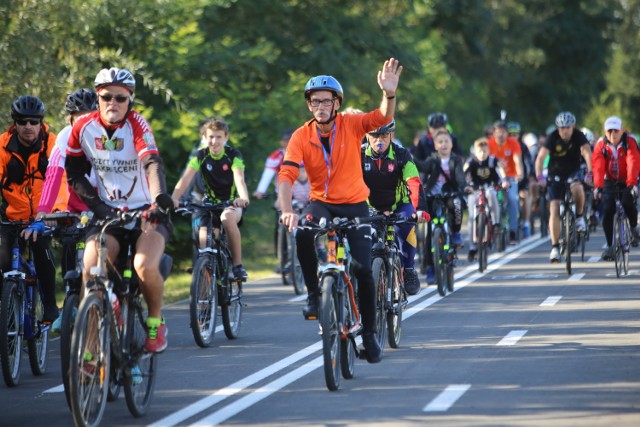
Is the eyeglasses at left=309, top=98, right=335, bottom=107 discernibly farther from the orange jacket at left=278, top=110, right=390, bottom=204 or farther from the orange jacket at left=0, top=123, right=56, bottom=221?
the orange jacket at left=0, top=123, right=56, bottom=221

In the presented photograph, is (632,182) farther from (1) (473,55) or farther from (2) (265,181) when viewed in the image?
(1) (473,55)

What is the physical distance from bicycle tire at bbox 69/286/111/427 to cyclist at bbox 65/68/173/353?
1.69ft

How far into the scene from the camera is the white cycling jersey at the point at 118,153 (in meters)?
8.84

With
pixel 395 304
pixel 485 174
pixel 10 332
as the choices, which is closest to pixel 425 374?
pixel 395 304

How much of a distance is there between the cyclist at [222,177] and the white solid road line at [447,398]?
3.77 m

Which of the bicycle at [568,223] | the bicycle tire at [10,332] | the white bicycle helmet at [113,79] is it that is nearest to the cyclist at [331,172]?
the white bicycle helmet at [113,79]

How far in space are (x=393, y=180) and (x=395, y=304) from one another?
198 cm

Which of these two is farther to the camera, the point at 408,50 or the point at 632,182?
the point at 408,50

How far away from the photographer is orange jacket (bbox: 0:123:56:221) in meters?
11.1

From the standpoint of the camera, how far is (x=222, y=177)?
13.2 meters

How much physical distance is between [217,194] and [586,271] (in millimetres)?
7188

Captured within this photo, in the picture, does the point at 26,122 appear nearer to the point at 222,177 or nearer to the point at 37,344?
the point at 37,344

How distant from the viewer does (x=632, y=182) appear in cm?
1723

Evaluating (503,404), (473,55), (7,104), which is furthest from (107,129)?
(473,55)
